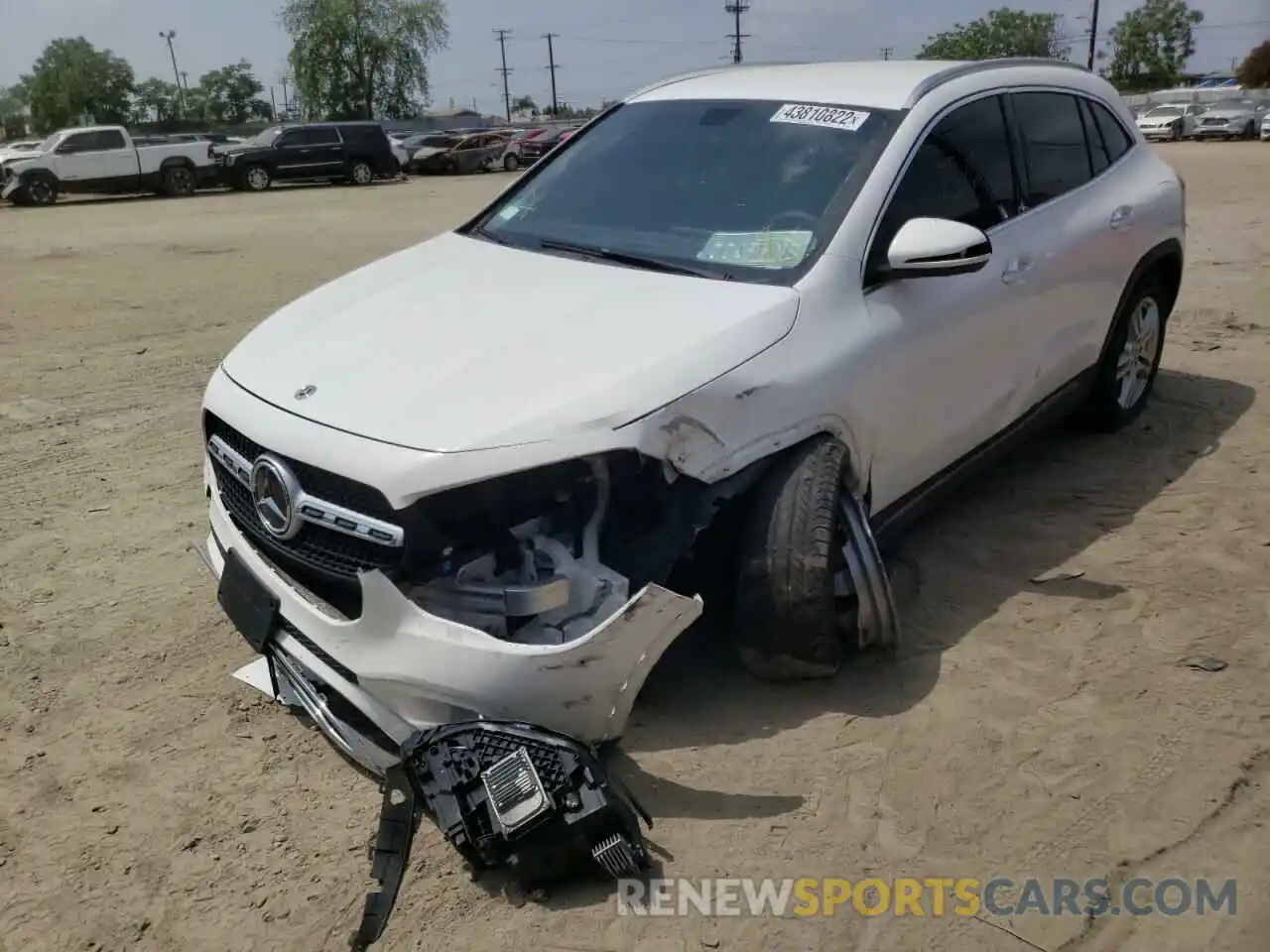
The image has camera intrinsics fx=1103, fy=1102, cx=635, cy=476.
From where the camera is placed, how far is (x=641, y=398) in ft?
9.24

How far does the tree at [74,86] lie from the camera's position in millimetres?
73750

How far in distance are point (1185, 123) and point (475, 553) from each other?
45.2m

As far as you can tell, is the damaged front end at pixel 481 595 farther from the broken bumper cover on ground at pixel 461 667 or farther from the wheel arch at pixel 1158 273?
the wheel arch at pixel 1158 273

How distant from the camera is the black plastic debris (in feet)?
8.31

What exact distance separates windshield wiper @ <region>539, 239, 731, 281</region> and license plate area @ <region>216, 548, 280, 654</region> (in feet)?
4.92

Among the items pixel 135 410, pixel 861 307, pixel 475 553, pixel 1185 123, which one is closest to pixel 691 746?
pixel 475 553

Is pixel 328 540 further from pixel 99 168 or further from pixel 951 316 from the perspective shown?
pixel 99 168

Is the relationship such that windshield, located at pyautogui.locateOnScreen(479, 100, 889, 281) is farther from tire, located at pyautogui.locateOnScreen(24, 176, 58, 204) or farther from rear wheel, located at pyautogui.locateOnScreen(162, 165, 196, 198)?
rear wheel, located at pyautogui.locateOnScreen(162, 165, 196, 198)

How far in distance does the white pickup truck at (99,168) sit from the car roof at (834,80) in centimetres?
2432

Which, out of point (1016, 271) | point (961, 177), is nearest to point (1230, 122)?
point (1016, 271)

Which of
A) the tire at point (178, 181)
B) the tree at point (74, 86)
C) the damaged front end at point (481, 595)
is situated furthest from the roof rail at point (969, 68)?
the tree at point (74, 86)

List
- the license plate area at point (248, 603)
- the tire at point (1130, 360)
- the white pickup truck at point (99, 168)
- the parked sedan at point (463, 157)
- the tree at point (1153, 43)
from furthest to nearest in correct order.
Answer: the tree at point (1153, 43) < the parked sedan at point (463, 157) < the white pickup truck at point (99, 168) < the tire at point (1130, 360) < the license plate area at point (248, 603)

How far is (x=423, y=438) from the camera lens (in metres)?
2.67

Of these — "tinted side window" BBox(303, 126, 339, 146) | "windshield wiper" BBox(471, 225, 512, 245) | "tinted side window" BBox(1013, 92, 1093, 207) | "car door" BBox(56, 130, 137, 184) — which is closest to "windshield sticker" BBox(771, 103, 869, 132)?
"tinted side window" BBox(1013, 92, 1093, 207)
